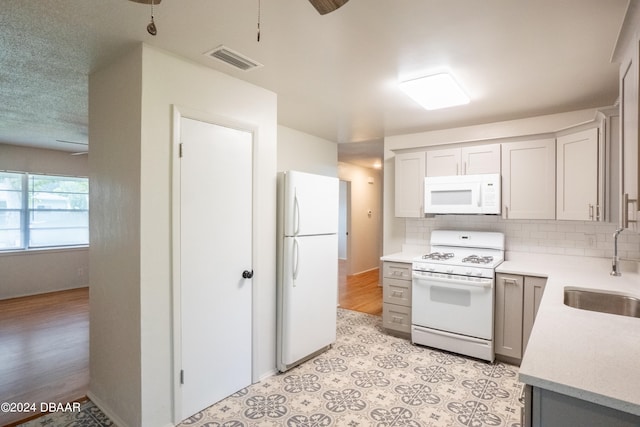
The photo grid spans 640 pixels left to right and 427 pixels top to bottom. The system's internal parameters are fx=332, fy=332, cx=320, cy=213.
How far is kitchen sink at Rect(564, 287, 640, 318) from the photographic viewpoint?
7.15 ft

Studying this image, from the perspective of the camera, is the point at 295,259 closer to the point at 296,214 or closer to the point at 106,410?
the point at 296,214

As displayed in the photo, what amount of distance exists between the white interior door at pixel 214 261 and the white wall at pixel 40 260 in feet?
17.3

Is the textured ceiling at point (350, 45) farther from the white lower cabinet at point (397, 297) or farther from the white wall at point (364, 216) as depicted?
the white wall at point (364, 216)

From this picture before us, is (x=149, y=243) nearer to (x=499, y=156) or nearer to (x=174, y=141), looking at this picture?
(x=174, y=141)

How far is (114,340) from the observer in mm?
2293

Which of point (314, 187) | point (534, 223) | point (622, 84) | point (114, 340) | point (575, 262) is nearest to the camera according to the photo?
point (622, 84)

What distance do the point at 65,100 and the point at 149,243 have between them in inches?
84.0

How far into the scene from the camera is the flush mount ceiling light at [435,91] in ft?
8.33

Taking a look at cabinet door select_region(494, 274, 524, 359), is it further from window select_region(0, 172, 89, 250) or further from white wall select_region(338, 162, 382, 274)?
window select_region(0, 172, 89, 250)

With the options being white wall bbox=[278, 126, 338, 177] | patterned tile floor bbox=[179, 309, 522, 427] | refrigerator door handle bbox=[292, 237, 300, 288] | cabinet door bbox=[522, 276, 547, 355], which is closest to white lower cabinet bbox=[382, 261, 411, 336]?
patterned tile floor bbox=[179, 309, 522, 427]

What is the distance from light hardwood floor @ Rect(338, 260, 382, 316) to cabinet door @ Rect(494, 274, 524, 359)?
Result: 5.71ft

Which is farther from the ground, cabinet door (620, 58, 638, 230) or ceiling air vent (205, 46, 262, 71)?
ceiling air vent (205, 46, 262, 71)

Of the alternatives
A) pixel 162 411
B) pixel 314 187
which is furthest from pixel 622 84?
pixel 162 411

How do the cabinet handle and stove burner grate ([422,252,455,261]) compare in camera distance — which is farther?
stove burner grate ([422,252,455,261])
